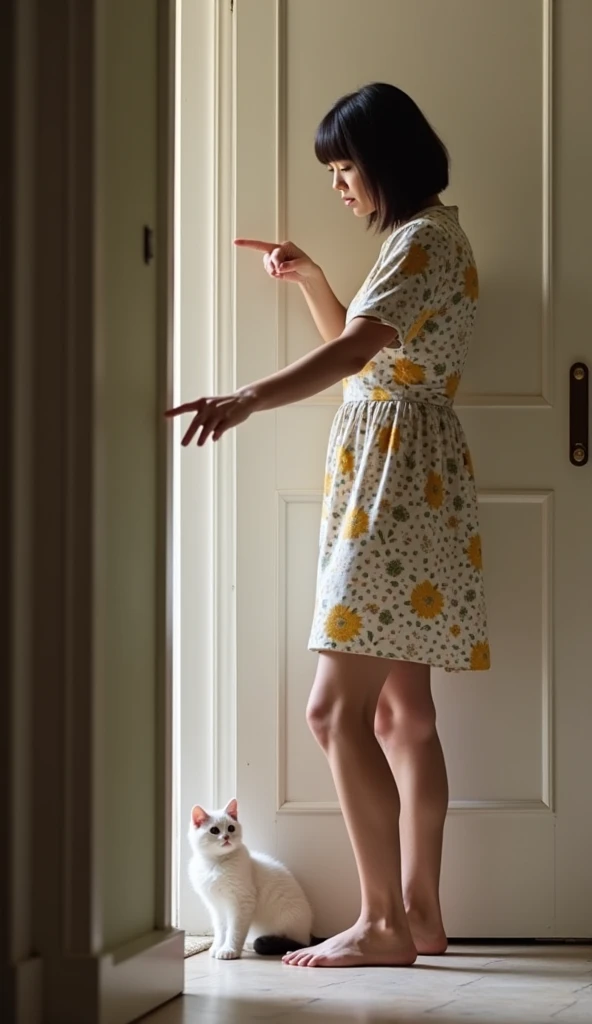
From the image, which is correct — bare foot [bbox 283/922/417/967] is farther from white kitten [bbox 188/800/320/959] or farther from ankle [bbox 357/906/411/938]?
white kitten [bbox 188/800/320/959]

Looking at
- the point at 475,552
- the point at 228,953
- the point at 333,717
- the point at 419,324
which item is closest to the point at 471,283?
the point at 419,324

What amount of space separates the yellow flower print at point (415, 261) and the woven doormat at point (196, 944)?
1298 millimetres

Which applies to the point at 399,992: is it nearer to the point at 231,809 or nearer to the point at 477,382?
the point at 231,809

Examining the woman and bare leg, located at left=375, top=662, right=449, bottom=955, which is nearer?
the woman

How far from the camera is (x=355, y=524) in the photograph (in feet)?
7.04

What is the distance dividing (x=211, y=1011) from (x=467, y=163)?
1639 mm

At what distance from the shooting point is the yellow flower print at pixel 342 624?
211 centimetres

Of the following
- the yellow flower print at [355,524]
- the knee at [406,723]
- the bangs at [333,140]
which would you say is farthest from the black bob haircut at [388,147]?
the knee at [406,723]

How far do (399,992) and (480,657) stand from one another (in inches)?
23.9

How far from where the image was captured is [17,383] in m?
1.58

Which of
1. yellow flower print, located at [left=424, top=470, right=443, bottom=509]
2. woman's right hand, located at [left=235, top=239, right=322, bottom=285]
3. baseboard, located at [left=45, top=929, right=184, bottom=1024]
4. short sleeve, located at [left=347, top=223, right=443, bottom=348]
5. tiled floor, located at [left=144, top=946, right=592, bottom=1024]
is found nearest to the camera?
baseboard, located at [left=45, top=929, right=184, bottom=1024]

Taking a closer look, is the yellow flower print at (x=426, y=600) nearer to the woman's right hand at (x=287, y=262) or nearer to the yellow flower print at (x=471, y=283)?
the yellow flower print at (x=471, y=283)

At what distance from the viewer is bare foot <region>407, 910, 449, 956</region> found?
2.26 metres

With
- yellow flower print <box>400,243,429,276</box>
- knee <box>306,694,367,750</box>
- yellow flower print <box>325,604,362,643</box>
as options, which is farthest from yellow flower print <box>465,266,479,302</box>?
knee <box>306,694,367,750</box>
